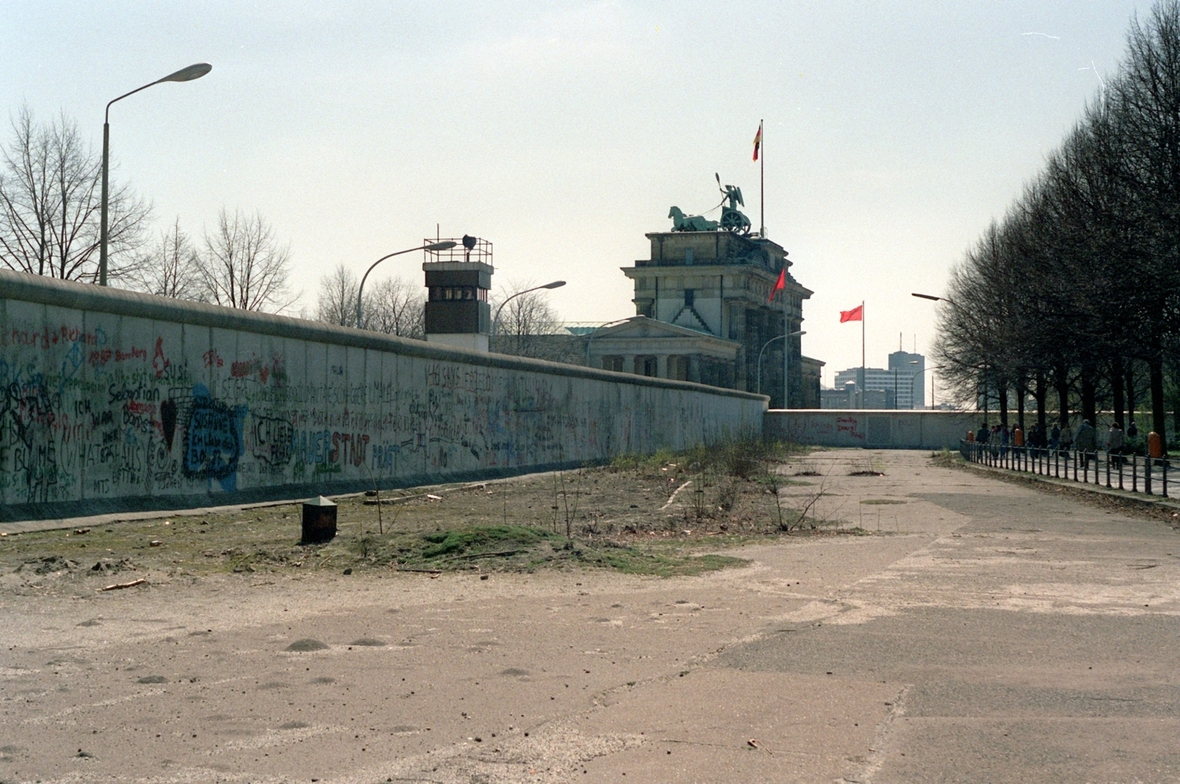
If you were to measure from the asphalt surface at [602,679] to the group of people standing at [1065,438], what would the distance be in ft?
70.7

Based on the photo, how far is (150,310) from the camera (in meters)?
17.6

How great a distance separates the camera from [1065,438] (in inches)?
1838

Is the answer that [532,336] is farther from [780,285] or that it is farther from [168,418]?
[168,418]

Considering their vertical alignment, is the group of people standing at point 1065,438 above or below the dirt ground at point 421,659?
above

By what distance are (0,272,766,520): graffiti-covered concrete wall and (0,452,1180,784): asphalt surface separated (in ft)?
20.2

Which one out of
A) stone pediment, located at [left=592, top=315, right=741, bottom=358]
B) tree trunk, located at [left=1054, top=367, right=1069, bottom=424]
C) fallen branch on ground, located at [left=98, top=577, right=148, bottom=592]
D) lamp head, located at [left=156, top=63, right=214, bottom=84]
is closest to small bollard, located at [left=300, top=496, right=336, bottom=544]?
fallen branch on ground, located at [left=98, top=577, right=148, bottom=592]

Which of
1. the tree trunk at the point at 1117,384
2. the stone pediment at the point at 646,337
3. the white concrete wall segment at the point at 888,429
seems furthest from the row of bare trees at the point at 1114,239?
the stone pediment at the point at 646,337

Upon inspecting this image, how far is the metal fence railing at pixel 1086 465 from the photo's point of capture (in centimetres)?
2541

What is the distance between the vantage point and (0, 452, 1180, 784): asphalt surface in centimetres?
544

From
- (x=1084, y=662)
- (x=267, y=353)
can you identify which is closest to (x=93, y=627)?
(x=1084, y=662)

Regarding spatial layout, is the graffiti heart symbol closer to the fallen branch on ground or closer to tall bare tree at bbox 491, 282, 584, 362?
the fallen branch on ground

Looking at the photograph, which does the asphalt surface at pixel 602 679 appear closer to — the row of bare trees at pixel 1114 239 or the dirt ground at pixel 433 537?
the dirt ground at pixel 433 537

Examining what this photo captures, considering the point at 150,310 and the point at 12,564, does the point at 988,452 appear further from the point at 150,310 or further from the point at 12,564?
the point at 12,564

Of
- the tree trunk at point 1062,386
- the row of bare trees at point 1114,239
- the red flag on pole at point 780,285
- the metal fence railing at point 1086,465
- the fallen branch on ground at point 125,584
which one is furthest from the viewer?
the red flag on pole at point 780,285
